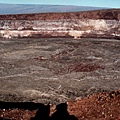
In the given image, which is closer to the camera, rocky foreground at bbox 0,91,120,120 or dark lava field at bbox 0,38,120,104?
rocky foreground at bbox 0,91,120,120

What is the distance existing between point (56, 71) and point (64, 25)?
37.3 ft

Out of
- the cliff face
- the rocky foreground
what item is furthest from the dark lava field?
the cliff face

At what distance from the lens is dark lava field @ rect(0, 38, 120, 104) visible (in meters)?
9.77

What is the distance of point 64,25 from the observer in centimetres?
2334

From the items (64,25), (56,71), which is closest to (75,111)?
(56,71)

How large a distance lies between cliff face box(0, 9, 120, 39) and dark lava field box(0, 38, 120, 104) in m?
4.51

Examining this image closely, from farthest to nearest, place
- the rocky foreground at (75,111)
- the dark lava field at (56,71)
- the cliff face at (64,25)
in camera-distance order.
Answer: the cliff face at (64,25)
the dark lava field at (56,71)
the rocky foreground at (75,111)

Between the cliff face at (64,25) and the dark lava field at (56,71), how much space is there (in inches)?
178

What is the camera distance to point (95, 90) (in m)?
9.98

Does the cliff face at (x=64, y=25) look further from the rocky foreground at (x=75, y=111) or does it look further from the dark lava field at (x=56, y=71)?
the rocky foreground at (x=75, y=111)

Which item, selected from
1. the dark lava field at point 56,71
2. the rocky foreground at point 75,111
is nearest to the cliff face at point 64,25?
the dark lava field at point 56,71

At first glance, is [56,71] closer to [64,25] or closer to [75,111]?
[75,111]

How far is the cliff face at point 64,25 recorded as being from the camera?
2288cm

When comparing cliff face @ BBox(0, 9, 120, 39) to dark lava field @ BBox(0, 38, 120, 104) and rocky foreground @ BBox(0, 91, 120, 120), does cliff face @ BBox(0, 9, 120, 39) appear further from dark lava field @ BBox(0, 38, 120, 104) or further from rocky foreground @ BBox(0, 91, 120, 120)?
rocky foreground @ BBox(0, 91, 120, 120)
